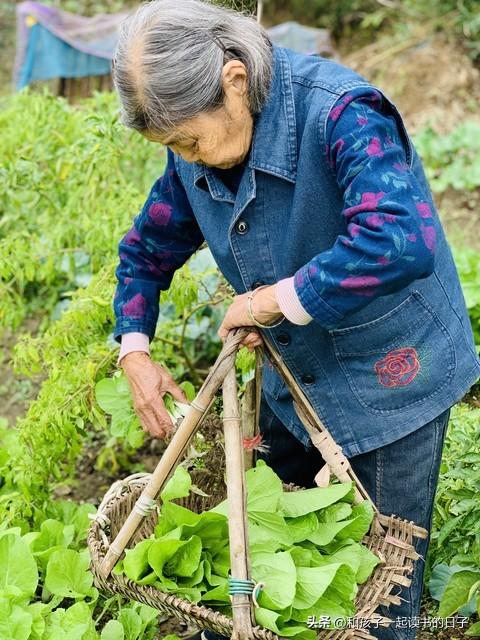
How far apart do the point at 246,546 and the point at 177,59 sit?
2.95 ft

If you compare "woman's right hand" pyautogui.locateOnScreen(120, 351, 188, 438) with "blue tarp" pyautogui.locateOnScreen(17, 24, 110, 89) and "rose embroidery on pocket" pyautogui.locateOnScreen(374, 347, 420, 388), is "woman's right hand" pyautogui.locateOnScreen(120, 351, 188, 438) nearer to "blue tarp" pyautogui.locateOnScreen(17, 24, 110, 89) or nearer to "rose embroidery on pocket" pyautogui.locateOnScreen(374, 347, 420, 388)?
"rose embroidery on pocket" pyautogui.locateOnScreen(374, 347, 420, 388)

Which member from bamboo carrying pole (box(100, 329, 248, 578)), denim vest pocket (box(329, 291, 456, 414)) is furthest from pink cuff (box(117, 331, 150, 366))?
denim vest pocket (box(329, 291, 456, 414))

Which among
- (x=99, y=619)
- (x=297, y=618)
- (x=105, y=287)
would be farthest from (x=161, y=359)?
(x=297, y=618)

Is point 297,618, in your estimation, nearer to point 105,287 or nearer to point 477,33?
point 105,287

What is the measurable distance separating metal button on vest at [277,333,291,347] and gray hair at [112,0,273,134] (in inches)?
20.1

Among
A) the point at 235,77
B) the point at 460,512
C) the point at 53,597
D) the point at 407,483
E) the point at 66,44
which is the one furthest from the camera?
the point at 66,44

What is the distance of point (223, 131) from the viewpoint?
67.1 inches

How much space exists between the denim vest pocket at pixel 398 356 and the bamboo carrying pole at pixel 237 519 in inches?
12.3

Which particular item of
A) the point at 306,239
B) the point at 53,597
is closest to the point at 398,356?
the point at 306,239

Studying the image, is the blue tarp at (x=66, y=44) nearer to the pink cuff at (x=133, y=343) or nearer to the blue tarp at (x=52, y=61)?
the blue tarp at (x=52, y=61)

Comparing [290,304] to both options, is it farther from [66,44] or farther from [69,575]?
[66,44]

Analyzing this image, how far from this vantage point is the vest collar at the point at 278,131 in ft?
5.73

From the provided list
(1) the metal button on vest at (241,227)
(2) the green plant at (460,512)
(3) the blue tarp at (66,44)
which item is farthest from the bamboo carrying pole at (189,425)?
(3) the blue tarp at (66,44)

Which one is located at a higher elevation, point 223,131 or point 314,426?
point 223,131
